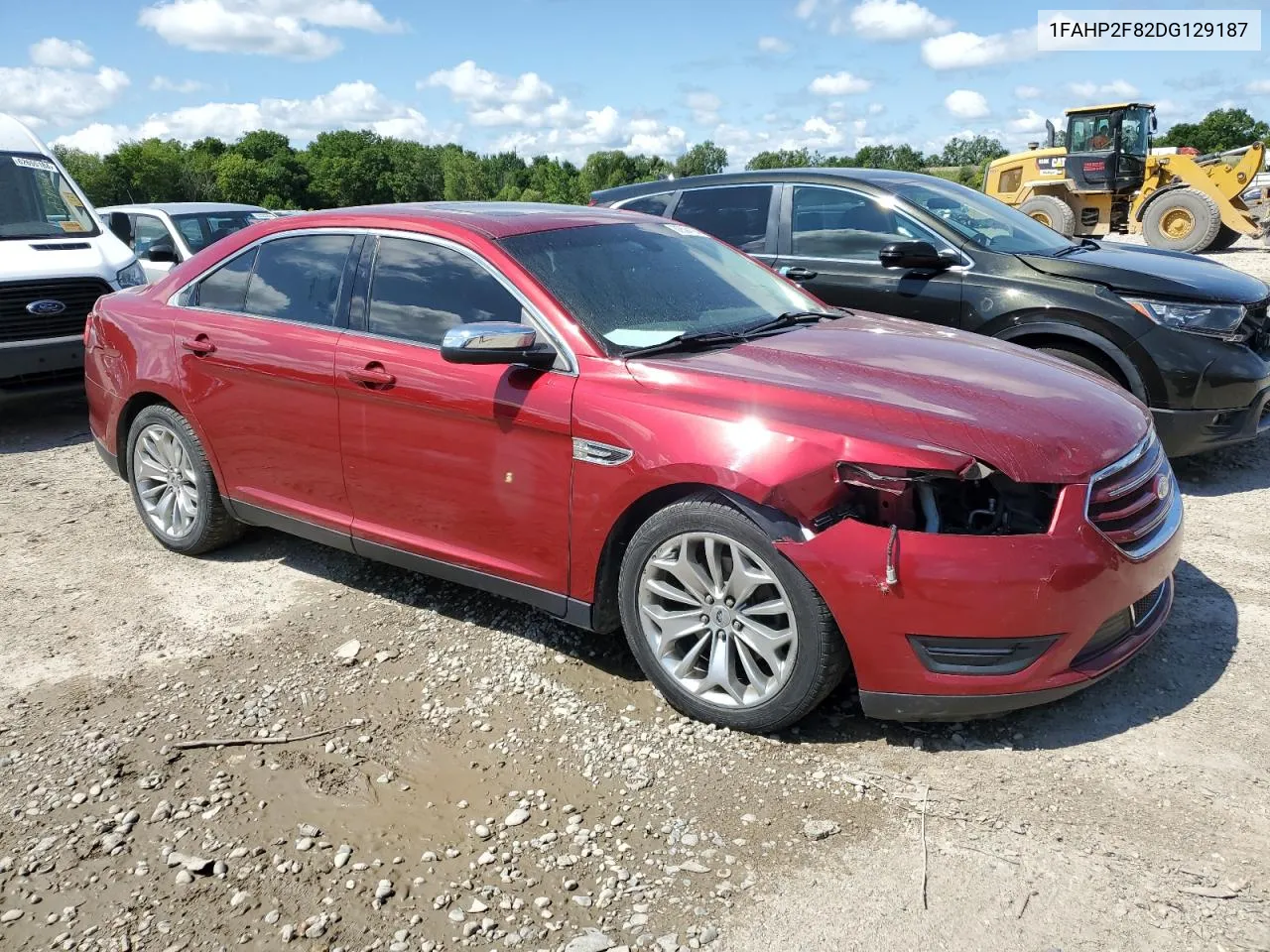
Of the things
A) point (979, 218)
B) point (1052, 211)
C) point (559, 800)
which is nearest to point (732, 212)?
point (979, 218)

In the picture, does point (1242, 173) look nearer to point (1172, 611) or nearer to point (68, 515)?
point (1172, 611)

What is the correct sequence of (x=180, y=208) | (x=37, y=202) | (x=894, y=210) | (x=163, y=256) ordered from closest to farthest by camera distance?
(x=894, y=210), (x=37, y=202), (x=163, y=256), (x=180, y=208)

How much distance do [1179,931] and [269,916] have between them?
227 centimetres

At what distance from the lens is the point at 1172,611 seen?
13.4ft

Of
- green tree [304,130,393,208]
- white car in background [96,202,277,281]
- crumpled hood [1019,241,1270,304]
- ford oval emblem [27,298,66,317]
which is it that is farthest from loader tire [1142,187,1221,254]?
green tree [304,130,393,208]

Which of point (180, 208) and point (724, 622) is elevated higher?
point (180, 208)

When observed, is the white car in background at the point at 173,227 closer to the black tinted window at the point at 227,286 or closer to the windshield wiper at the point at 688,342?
the black tinted window at the point at 227,286

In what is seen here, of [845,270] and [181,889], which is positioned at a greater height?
[845,270]

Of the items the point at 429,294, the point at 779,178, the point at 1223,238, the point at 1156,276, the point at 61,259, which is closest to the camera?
the point at 429,294

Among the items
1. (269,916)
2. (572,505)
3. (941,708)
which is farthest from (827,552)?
(269,916)

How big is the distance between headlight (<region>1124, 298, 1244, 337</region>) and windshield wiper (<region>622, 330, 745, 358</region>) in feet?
9.90

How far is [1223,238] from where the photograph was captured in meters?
19.1

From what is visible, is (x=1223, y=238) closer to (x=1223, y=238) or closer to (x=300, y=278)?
(x=1223, y=238)

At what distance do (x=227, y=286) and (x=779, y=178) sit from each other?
3.81m
